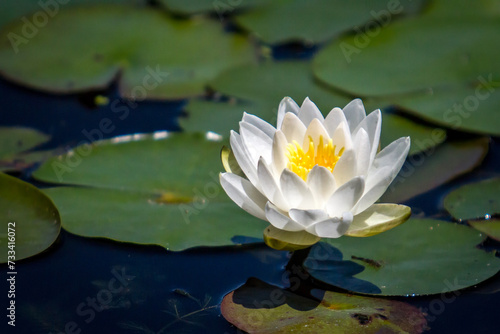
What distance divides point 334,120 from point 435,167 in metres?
1.06

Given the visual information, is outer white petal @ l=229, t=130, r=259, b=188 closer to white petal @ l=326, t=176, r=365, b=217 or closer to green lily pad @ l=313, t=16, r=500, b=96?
white petal @ l=326, t=176, r=365, b=217

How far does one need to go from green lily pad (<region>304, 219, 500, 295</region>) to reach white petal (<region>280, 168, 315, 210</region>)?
42 centimetres

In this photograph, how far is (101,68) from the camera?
4020mm

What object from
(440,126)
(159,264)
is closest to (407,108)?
(440,126)

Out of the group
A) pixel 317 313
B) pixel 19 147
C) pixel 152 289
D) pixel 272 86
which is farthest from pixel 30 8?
pixel 317 313

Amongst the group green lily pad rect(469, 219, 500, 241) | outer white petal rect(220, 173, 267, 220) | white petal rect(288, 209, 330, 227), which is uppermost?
white petal rect(288, 209, 330, 227)

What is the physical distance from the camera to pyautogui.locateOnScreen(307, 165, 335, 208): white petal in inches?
85.2

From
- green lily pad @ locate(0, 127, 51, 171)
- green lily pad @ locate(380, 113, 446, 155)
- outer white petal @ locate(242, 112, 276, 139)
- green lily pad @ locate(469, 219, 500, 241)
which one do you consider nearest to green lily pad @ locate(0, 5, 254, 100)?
green lily pad @ locate(0, 127, 51, 171)

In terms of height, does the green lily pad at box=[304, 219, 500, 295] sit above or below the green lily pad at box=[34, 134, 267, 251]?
above

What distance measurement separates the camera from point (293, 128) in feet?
8.00

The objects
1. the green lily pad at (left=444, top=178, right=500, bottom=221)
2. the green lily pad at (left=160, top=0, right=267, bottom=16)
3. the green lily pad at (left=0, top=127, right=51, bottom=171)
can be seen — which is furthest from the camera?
the green lily pad at (left=160, top=0, right=267, bottom=16)

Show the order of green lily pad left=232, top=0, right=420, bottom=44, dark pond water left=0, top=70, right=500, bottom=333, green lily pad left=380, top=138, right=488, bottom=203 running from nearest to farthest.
A: dark pond water left=0, top=70, right=500, bottom=333
green lily pad left=380, top=138, right=488, bottom=203
green lily pad left=232, top=0, right=420, bottom=44

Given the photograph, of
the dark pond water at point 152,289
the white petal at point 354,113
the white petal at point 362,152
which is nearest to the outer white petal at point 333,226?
the white petal at point 362,152

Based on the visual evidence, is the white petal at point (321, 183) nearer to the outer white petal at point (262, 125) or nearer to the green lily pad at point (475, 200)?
the outer white petal at point (262, 125)
